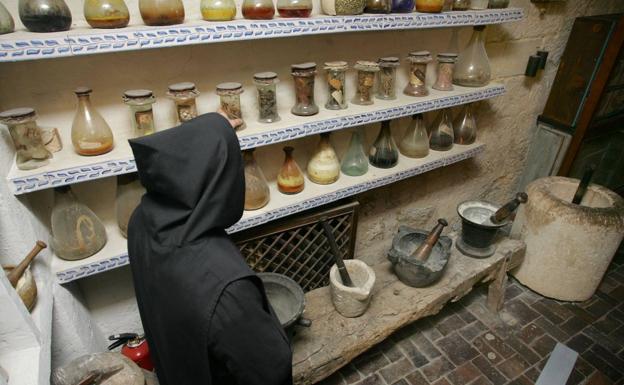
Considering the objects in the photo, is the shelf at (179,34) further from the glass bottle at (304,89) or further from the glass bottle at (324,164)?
the glass bottle at (324,164)

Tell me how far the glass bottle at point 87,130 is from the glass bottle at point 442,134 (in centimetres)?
152

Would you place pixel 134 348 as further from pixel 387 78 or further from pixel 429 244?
pixel 387 78

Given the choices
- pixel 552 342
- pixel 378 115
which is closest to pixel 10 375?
pixel 378 115

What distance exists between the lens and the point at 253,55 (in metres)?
1.39

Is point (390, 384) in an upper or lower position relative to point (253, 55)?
lower

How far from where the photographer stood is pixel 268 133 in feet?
4.26

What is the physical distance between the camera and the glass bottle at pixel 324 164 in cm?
159

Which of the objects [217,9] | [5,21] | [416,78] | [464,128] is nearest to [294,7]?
[217,9]

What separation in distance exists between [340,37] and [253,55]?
40 cm

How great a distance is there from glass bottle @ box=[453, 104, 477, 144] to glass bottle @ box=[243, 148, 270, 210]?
1150mm

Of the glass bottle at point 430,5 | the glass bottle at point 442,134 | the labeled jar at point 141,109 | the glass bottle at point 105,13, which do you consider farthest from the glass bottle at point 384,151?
the glass bottle at point 105,13

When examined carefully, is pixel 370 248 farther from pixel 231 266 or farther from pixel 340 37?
pixel 231 266

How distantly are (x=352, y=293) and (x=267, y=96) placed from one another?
0.89 metres

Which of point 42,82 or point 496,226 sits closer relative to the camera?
point 42,82
